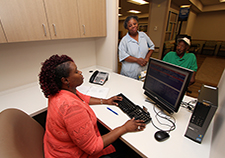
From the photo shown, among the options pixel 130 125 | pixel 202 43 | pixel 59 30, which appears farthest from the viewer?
pixel 202 43

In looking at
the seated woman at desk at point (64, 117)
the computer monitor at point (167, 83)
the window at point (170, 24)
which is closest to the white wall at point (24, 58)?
the seated woman at desk at point (64, 117)

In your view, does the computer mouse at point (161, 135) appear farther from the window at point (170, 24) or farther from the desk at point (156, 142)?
the window at point (170, 24)

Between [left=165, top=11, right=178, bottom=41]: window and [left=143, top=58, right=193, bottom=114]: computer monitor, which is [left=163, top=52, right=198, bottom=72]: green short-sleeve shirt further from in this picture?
[left=165, top=11, right=178, bottom=41]: window

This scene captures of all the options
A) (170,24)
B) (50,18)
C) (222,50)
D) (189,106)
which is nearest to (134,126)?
(189,106)

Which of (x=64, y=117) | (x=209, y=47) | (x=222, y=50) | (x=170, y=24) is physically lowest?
(x=222, y=50)

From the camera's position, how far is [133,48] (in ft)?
6.16

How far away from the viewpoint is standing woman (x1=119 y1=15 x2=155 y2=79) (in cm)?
184

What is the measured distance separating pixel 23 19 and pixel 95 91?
1108 millimetres

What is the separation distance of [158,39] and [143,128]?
3604mm

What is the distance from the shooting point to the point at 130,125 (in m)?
0.86

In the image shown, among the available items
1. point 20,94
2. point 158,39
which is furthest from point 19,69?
point 158,39

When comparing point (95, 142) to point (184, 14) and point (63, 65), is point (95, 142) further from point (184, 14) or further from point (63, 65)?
point (184, 14)

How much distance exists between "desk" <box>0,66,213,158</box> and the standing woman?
0.37 m

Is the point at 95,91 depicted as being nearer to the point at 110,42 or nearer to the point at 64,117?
the point at 64,117
